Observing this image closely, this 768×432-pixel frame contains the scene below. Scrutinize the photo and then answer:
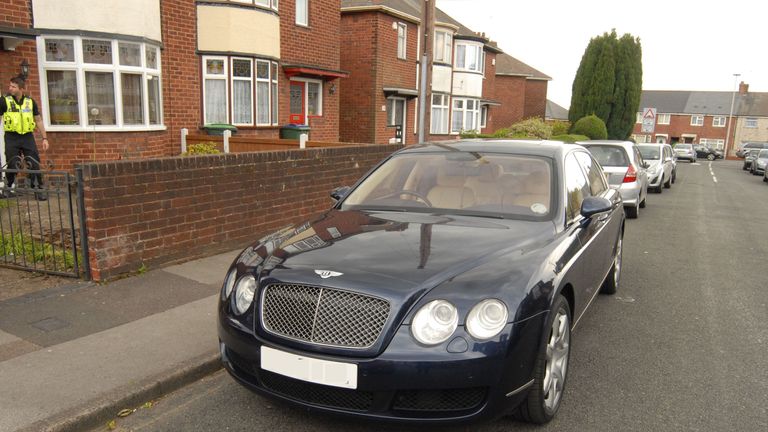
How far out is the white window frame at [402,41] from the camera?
2350 cm

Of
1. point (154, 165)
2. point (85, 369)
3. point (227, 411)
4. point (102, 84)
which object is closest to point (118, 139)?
point (102, 84)

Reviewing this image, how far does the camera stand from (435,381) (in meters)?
2.73

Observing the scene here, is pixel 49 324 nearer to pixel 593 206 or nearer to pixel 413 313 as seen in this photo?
pixel 413 313

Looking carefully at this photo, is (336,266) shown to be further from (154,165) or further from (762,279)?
(762,279)

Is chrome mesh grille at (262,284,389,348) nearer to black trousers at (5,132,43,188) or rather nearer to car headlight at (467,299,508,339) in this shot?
car headlight at (467,299,508,339)

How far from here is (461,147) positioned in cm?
477

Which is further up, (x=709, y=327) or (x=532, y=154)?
(x=532, y=154)

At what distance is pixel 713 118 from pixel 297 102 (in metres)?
74.8

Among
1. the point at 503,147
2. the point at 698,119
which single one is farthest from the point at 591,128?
the point at 698,119

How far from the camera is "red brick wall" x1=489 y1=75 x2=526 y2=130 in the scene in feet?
136

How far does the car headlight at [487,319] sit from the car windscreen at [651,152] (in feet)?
53.5

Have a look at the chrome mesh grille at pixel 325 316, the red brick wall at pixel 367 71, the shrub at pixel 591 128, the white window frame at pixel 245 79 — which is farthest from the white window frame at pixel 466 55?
the chrome mesh grille at pixel 325 316

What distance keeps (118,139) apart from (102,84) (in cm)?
109

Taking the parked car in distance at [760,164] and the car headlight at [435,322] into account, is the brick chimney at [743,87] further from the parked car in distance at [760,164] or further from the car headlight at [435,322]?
the car headlight at [435,322]
